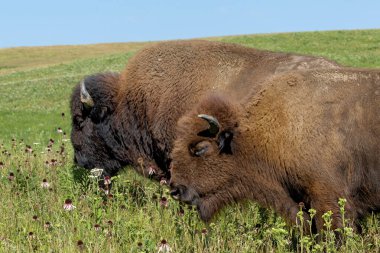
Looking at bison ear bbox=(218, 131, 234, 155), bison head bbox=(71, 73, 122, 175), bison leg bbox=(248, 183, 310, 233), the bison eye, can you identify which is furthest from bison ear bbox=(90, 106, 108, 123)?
bison leg bbox=(248, 183, 310, 233)

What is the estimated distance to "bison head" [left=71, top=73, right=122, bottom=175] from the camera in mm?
8469

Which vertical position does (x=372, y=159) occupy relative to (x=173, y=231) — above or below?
above

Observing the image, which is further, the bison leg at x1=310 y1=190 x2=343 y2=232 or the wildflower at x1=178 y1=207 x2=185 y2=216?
the wildflower at x1=178 y1=207 x2=185 y2=216

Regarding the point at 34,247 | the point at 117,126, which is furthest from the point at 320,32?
the point at 34,247

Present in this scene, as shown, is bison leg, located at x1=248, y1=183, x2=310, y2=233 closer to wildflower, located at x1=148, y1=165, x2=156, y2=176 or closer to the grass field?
the grass field

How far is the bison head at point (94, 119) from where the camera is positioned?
847 centimetres

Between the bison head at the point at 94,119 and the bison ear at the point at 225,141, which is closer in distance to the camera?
the bison ear at the point at 225,141

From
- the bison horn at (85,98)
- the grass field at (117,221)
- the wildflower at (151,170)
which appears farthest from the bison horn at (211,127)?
the bison horn at (85,98)

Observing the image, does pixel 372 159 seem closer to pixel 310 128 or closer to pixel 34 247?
pixel 310 128

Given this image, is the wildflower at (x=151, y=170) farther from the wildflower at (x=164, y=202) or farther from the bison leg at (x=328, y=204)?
the bison leg at (x=328, y=204)

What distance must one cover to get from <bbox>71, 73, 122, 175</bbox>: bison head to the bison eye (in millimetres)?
3134

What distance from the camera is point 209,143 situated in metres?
5.55

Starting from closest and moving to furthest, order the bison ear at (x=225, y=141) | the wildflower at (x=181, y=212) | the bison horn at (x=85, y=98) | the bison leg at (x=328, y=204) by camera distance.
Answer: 1. the bison leg at (x=328, y=204)
2. the bison ear at (x=225, y=141)
3. the wildflower at (x=181, y=212)
4. the bison horn at (x=85, y=98)

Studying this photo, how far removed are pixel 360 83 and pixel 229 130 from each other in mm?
1208
